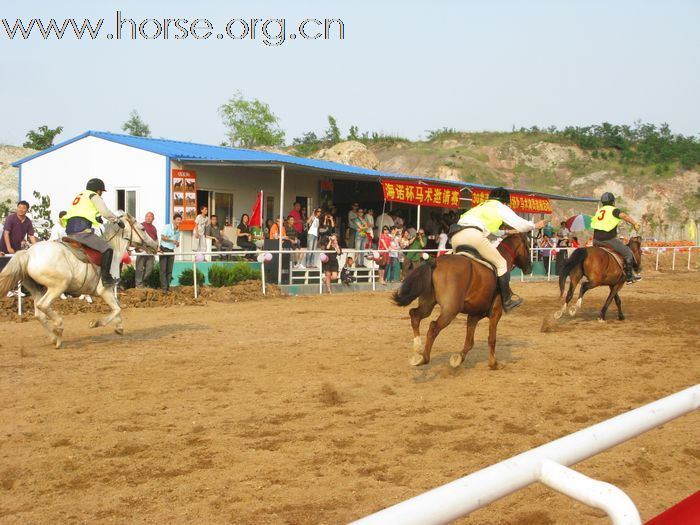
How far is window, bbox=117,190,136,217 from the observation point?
21.5m

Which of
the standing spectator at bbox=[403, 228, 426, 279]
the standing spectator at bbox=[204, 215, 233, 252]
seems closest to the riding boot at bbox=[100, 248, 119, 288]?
the standing spectator at bbox=[204, 215, 233, 252]

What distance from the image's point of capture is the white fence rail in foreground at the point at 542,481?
1.38 meters

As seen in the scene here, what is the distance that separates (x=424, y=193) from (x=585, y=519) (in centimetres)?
2011

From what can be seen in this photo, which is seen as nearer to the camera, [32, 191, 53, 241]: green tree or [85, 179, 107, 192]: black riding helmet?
[85, 179, 107, 192]: black riding helmet

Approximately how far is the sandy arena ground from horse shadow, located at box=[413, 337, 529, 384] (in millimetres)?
55

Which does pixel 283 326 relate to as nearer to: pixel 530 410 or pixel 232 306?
pixel 232 306

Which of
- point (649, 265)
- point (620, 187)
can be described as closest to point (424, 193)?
point (649, 265)

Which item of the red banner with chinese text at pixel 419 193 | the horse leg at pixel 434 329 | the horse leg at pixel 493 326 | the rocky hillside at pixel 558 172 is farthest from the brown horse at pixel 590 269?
the rocky hillside at pixel 558 172

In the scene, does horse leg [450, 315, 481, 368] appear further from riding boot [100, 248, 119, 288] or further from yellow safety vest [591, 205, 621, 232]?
yellow safety vest [591, 205, 621, 232]

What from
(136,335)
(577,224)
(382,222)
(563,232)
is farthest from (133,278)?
(577,224)

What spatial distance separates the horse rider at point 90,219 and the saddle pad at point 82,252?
57 millimetres

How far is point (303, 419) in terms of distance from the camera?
23.1 ft

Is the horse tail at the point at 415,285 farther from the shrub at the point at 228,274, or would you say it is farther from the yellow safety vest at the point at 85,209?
the shrub at the point at 228,274

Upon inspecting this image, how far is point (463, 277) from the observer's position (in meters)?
8.73
